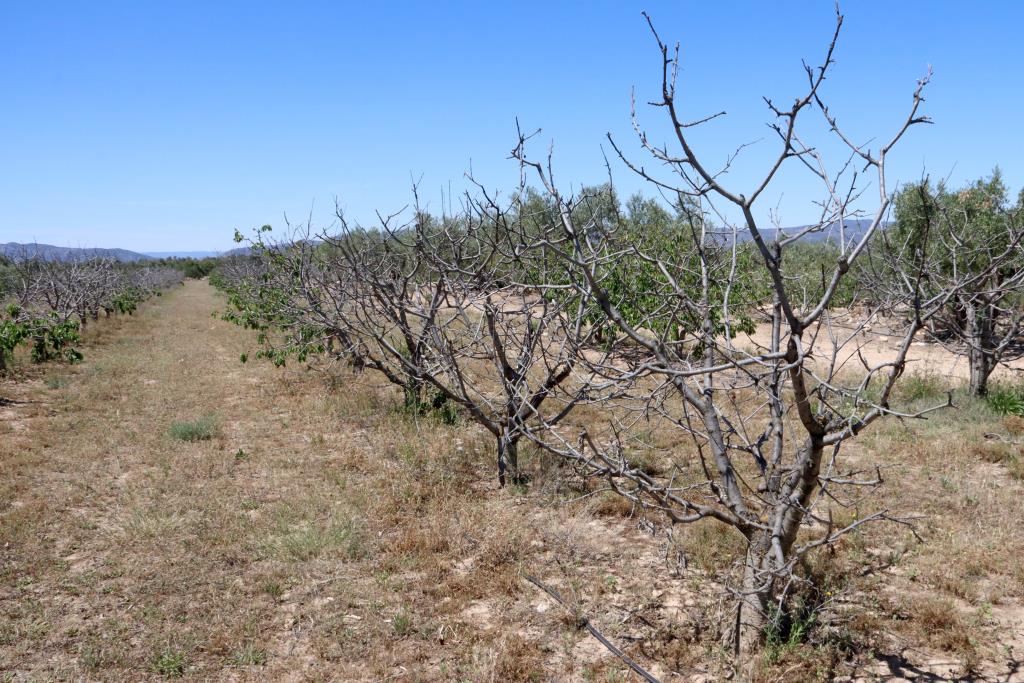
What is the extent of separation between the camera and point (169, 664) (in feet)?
11.5

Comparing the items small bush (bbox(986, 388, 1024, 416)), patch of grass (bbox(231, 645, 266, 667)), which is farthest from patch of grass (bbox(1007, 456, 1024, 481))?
patch of grass (bbox(231, 645, 266, 667))

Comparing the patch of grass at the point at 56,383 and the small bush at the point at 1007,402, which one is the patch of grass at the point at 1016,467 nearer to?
the small bush at the point at 1007,402

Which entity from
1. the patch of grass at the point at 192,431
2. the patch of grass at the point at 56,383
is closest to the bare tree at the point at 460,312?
the patch of grass at the point at 192,431

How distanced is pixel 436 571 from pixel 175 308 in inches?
1093

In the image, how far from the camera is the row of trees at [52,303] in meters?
11.4

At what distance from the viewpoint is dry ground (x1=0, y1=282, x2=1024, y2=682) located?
349 centimetres

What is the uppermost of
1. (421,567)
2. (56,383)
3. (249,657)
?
(56,383)

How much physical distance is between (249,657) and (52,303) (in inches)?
589

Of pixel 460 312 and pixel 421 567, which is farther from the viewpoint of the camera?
pixel 460 312

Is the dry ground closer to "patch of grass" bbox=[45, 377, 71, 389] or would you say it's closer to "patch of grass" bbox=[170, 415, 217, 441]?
"patch of grass" bbox=[170, 415, 217, 441]

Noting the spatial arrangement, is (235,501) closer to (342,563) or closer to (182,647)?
(342,563)

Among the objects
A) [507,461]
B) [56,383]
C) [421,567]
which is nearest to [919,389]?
[507,461]

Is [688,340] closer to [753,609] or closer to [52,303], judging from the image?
[753,609]

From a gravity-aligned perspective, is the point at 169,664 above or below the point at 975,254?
below
